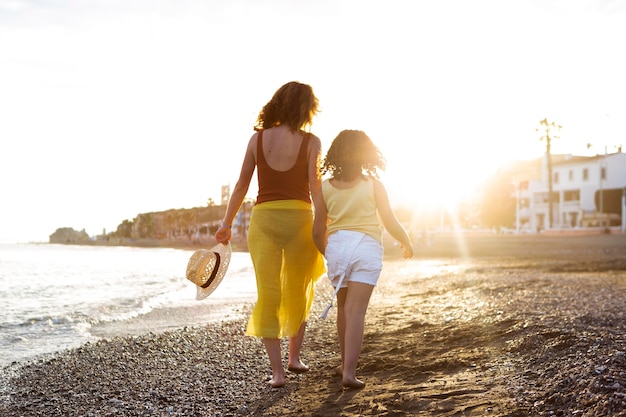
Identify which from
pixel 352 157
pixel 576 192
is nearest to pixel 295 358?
pixel 352 157

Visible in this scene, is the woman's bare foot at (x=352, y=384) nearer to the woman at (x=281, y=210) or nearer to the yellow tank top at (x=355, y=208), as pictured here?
the woman at (x=281, y=210)

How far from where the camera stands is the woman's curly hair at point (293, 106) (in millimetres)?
4164

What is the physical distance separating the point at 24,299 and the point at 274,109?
12.8 metres

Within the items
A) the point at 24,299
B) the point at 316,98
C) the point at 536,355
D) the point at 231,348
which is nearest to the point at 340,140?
the point at 316,98

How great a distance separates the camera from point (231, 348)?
6.11m

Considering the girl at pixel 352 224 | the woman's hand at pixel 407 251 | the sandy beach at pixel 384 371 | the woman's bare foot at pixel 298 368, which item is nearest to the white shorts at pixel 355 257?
the girl at pixel 352 224

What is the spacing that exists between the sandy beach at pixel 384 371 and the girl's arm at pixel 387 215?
39.5 inches

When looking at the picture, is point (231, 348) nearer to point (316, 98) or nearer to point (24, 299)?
point (316, 98)

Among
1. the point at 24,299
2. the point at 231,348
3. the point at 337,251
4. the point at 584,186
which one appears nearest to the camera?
the point at 337,251

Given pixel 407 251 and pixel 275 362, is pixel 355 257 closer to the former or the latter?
pixel 407 251

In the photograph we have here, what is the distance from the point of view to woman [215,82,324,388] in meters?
4.20

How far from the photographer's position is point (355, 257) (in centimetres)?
403

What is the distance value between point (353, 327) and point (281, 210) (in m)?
0.95

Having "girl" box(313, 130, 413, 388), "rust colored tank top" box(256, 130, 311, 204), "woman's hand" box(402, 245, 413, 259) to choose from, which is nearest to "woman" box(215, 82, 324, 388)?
"rust colored tank top" box(256, 130, 311, 204)
